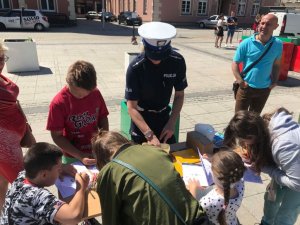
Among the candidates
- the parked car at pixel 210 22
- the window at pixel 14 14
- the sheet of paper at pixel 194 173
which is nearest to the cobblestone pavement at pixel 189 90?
the sheet of paper at pixel 194 173

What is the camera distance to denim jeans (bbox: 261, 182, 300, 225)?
2486mm

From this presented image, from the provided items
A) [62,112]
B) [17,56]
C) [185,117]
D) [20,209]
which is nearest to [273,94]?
[185,117]

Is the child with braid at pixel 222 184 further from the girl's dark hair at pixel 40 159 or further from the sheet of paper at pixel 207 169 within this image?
the girl's dark hair at pixel 40 159

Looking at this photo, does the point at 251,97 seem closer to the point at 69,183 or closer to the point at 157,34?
the point at 157,34

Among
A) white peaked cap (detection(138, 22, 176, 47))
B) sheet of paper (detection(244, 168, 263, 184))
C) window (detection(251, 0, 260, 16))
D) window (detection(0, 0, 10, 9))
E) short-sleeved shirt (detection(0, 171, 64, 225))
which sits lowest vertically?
sheet of paper (detection(244, 168, 263, 184))

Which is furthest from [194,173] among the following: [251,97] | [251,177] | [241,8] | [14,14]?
[241,8]

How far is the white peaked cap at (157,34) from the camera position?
7.42ft

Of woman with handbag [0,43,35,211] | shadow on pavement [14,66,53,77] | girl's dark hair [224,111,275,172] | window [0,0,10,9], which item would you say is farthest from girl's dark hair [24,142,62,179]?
window [0,0,10,9]

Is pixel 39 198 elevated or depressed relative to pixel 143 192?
depressed

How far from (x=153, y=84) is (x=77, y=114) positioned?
29.6 inches

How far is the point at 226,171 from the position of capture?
190 centimetres

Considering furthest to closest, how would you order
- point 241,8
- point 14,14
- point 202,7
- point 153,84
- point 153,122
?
point 241,8 → point 202,7 → point 14,14 → point 153,122 → point 153,84

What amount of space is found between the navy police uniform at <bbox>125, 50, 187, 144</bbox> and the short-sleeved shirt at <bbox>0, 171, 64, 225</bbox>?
1225 mm

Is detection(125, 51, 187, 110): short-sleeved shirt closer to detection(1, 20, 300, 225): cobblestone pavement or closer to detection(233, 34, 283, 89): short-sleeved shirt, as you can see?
detection(233, 34, 283, 89): short-sleeved shirt
